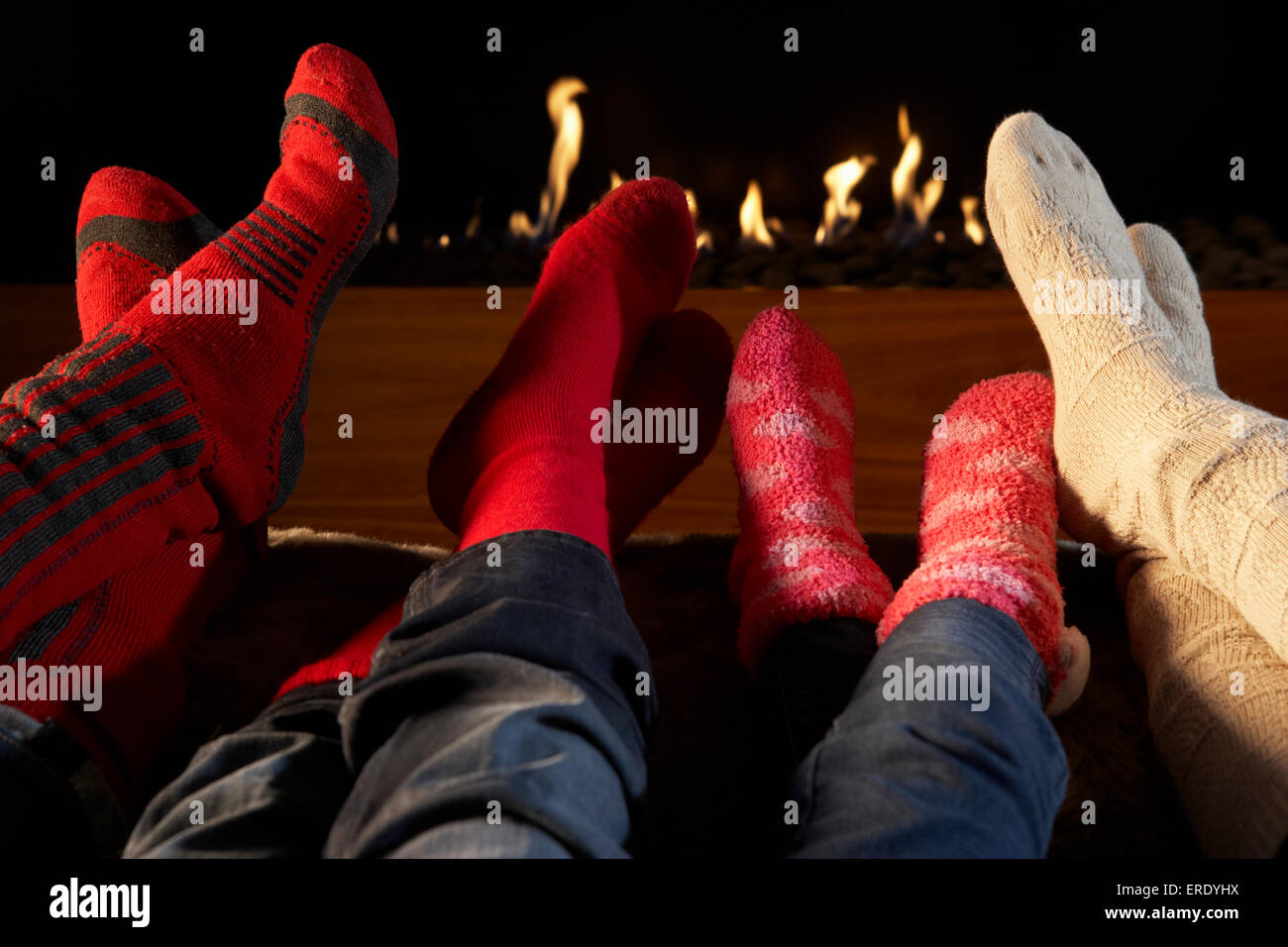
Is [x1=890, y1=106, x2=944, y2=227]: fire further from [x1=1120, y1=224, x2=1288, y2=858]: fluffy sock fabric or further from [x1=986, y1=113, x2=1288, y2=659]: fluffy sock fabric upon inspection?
[x1=1120, y1=224, x2=1288, y2=858]: fluffy sock fabric

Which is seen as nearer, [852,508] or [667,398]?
[852,508]

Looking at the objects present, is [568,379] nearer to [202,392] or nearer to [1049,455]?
[202,392]

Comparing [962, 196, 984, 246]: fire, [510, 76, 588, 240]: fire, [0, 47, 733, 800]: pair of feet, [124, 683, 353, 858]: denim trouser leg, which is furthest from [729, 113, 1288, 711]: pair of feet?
[510, 76, 588, 240]: fire

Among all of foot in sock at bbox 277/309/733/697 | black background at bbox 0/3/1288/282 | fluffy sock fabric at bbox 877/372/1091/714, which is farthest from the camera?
black background at bbox 0/3/1288/282

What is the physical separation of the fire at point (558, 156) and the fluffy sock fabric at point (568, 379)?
1.24 feet

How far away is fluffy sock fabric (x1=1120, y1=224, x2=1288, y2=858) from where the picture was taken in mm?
442

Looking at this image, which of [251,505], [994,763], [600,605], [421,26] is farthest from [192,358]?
[421,26]

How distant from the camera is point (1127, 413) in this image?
613 millimetres

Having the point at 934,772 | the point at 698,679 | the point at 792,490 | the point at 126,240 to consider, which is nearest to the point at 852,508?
the point at 792,490

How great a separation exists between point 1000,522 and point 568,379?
1.01 feet

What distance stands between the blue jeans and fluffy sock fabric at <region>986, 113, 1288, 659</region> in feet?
0.45

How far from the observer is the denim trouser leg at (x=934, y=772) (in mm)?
351

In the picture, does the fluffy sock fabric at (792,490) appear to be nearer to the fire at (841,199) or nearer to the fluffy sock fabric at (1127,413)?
the fluffy sock fabric at (1127,413)
